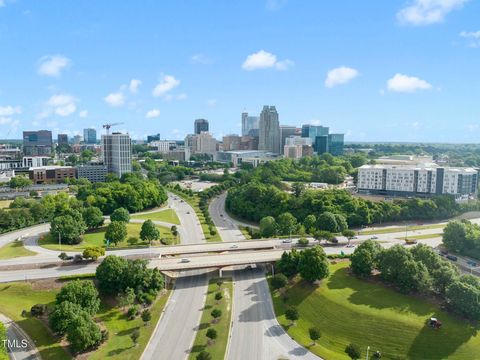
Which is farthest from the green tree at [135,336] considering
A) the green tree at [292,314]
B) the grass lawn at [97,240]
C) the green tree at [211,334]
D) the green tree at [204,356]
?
the grass lawn at [97,240]

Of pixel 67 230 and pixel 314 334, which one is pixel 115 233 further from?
pixel 314 334

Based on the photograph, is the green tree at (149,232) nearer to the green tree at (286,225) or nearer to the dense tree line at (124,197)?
the green tree at (286,225)

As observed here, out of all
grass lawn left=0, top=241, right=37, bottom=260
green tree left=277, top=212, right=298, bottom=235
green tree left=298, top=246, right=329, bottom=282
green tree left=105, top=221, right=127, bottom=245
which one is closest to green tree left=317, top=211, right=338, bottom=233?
green tree left=277, top=212, right=298, bottom=235

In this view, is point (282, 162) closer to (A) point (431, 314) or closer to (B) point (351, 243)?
(B) point (351, 243)

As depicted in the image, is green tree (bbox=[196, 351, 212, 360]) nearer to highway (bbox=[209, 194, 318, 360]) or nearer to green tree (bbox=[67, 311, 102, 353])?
highway (bbox=[209, 194, 318, 360])

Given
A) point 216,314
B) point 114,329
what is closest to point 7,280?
point 114,329
